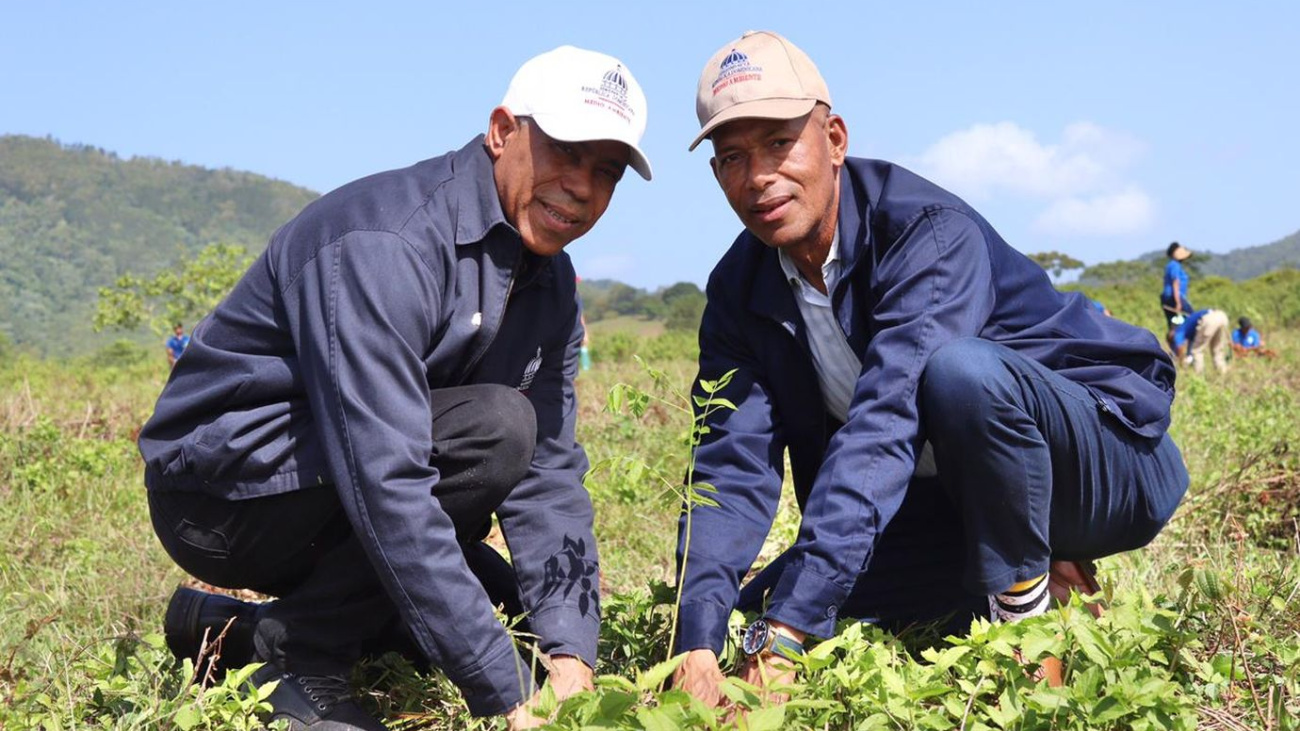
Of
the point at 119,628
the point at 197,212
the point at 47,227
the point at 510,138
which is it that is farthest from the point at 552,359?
the point at 197,212

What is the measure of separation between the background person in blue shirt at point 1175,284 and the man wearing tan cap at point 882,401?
13.9 m

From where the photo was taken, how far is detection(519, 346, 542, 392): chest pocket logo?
3014mm

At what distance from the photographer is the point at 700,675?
262 cm

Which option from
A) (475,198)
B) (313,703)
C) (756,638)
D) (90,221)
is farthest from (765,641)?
(90,221)

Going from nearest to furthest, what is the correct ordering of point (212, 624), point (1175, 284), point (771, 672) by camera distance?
point (771, 672) → point (212, 624) → point (1175, 284)

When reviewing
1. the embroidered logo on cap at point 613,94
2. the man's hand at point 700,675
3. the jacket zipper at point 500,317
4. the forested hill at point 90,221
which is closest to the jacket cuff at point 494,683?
the man's hand at point 700,675

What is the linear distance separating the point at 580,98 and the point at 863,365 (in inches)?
34.0

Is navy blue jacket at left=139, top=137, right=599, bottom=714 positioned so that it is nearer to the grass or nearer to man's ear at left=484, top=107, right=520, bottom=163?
man's ear at left=484, top=107, right=520, bottom=163

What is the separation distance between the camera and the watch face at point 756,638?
2.57 metres

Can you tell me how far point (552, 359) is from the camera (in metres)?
3.12

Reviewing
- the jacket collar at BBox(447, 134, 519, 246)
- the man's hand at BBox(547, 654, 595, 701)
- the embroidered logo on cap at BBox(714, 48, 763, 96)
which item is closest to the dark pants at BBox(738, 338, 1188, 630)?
the man's hand at BBox(547, 654, 595, 701)

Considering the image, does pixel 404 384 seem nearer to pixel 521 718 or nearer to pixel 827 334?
pixel 521 718

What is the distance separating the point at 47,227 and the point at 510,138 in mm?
176338

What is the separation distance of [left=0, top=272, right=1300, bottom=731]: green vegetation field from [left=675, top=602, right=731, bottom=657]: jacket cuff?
0.22 m
